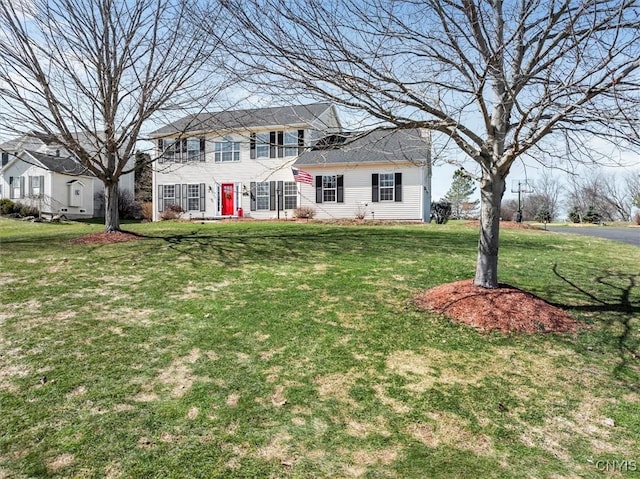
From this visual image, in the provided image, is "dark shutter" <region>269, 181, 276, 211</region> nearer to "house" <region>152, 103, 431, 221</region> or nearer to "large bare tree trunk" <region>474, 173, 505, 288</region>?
"house" <region>152, 103, 431, 221</region>

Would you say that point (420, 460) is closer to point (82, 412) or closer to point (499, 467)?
point (499, 467)

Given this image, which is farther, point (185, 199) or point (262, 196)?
point (185, 199)

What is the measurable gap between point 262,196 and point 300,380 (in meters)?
19.2

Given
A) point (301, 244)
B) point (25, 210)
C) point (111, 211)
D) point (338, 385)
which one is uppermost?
point (25, 210)

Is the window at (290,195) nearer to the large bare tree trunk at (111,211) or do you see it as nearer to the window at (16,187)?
the large bare tree trunk at (111,211)

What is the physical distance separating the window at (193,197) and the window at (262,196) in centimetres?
370

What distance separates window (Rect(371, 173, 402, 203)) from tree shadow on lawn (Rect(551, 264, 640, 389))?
Result: 12292 mm

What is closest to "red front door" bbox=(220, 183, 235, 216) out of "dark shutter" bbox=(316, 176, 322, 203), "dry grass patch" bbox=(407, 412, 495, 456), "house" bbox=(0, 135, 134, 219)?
"dark shutter" bbox=(316, 176, 322, 203)

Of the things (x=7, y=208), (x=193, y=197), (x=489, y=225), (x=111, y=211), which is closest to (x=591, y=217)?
(x=193, y=197)

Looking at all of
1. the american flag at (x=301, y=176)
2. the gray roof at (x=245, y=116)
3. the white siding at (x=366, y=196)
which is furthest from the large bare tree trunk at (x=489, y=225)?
the american flag at (x=301, y=176)

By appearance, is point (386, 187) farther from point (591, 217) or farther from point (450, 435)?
point (591, 217)

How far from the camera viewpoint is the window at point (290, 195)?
21.8 metres

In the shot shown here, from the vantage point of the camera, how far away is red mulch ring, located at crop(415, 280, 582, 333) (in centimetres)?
512

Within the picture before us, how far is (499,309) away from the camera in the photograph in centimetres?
545
